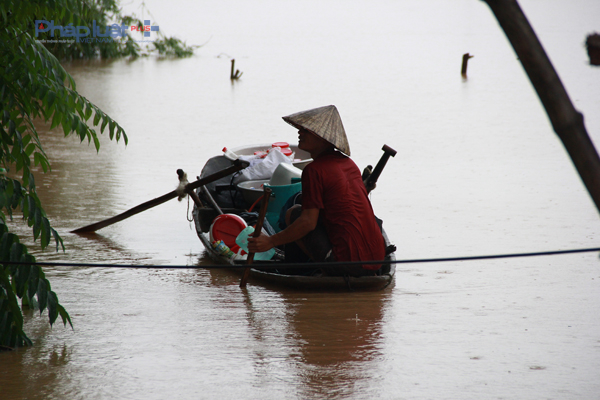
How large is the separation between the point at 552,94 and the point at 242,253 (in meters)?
4.19

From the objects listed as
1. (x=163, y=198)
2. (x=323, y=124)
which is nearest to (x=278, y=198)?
(x=163, y=198)

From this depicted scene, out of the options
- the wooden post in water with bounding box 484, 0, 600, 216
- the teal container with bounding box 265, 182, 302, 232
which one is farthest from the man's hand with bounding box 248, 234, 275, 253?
the wooden post in water with bounding box 484, 0, 600, 216

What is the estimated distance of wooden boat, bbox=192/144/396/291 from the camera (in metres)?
4.79

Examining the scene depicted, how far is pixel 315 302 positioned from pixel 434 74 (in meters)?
24.8

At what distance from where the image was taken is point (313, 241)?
183 inches

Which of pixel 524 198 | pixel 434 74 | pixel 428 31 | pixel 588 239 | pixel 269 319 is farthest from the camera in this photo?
pixel 428 31

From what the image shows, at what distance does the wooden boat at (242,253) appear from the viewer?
15.7ft

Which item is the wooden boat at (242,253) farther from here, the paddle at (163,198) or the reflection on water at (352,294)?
the paddle at (163,198)

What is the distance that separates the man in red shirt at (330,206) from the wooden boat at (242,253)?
0.12 m

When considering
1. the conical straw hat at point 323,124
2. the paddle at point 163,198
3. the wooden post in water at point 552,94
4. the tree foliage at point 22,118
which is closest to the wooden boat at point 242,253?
the paddle at point 163,198

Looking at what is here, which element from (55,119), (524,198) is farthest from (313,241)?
(524,198)

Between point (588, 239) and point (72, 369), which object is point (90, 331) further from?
point (588, 239)

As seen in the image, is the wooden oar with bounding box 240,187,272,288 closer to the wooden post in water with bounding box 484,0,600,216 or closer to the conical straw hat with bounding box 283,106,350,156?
the conical straw hat with bounding box 283,106,350,156

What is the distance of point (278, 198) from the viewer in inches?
230
